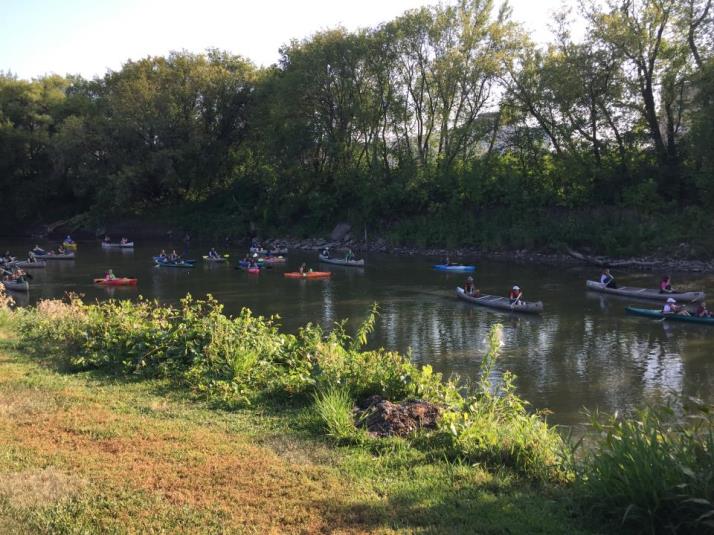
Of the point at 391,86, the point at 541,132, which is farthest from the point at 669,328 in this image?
the point at 391,86

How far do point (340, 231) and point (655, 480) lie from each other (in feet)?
173

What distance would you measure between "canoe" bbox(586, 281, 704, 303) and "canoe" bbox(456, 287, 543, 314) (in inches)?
213

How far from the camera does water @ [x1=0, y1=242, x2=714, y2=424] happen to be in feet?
52.9

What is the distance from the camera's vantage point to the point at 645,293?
1114 inches

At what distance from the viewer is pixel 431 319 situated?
24.7 m

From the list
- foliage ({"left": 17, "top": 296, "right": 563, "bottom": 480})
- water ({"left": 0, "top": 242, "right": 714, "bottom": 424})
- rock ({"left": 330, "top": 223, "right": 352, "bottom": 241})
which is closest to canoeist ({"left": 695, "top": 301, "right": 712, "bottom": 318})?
water ({"left": 0, "top": 242, "right": 714, "bottom": 424})

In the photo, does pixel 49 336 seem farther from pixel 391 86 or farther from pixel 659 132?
pixel 391 86

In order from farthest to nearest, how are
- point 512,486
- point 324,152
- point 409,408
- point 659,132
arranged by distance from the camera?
point 324,152, point 659,132, point 409,408, point 512,486

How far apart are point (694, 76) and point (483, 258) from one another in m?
18.2

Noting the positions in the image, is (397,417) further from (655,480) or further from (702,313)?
(702,313)

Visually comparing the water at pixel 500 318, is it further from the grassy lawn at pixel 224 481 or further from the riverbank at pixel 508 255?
the grassy lawn at pixel 224 481

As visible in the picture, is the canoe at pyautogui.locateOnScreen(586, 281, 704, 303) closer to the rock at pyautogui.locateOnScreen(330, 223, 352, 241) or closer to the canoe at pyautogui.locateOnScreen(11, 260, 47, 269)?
the rock at pyautogui.locateOnScreen(330, 223, 352, 241)

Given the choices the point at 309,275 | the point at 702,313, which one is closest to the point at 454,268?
the point at 309,275

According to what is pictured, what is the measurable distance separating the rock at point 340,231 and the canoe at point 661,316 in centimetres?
3460
